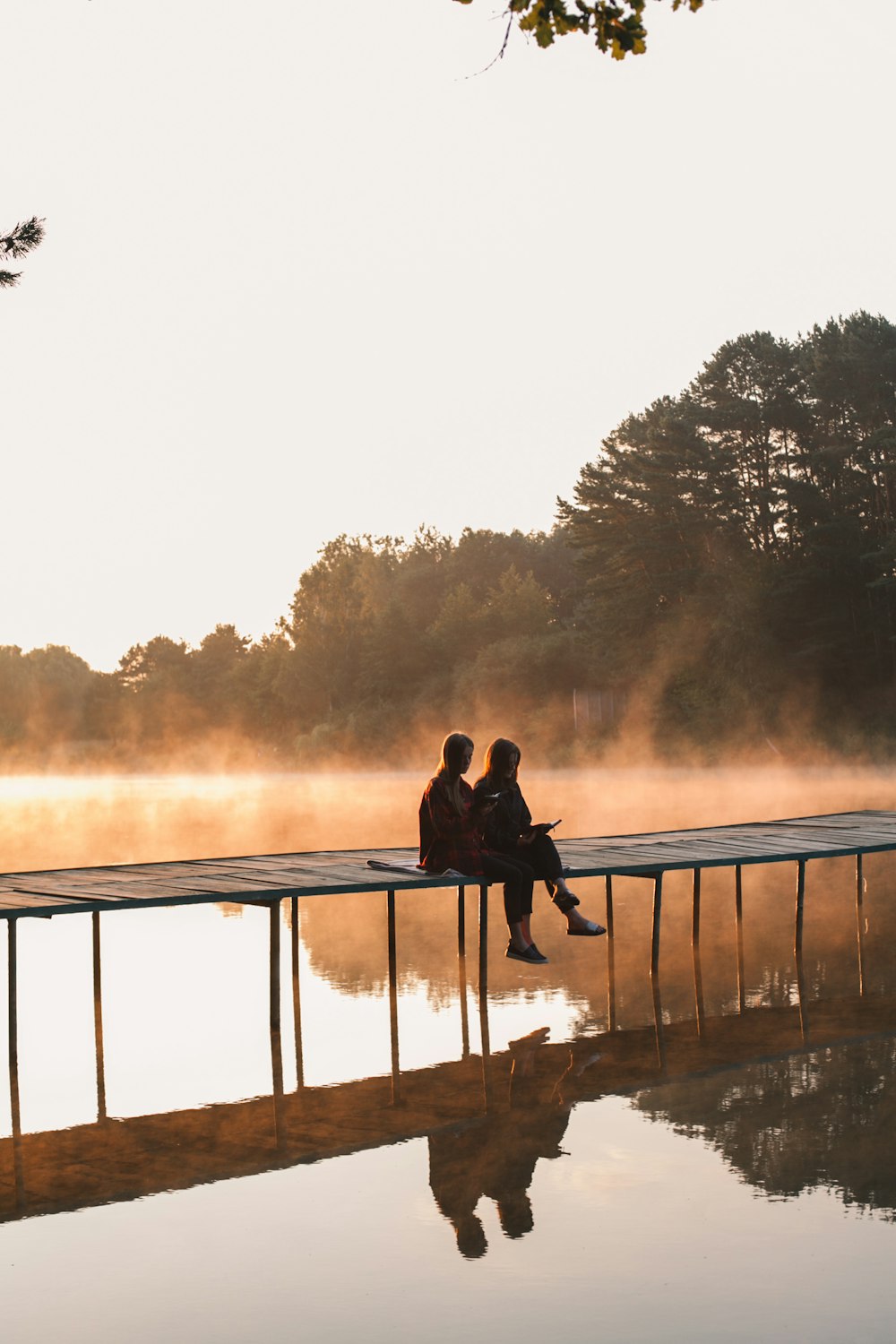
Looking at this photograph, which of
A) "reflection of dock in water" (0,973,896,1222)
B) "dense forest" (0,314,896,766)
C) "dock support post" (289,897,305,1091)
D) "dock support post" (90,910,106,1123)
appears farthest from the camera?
"dense forest" (0,314,896,766)

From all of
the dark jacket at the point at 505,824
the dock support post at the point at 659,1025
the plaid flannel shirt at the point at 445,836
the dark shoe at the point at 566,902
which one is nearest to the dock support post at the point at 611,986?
the dock support post at the point at 659,1025

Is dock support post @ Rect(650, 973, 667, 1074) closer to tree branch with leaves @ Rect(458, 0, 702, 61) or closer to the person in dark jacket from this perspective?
the person in dark jacket

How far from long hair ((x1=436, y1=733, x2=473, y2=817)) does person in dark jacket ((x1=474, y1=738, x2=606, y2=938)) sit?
0.55ft

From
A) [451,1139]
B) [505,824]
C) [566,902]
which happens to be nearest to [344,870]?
[505,824]

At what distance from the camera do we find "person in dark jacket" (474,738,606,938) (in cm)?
990

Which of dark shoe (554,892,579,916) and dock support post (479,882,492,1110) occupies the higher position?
dark shoe (554,892,579,916)

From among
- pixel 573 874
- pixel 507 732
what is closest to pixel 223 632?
pixel 507 732

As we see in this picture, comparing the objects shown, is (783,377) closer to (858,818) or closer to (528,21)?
(858,818)

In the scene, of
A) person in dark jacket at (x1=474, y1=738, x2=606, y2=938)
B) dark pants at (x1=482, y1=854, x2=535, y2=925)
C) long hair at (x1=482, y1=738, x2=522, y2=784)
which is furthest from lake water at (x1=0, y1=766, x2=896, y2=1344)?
long hair at (x1=482, y1=738, x2=522, y2=784)

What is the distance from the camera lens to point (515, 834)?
9961 mm

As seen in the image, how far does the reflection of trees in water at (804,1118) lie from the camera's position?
6.33 metres

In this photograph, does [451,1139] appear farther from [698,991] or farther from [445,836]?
[698,991]

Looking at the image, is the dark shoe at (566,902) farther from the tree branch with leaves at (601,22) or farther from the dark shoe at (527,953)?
the tree branch with leaves at (601,22)

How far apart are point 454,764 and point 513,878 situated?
0.78 m
